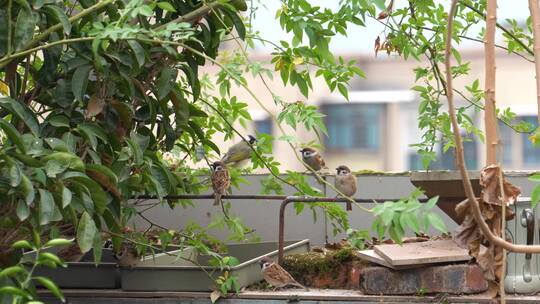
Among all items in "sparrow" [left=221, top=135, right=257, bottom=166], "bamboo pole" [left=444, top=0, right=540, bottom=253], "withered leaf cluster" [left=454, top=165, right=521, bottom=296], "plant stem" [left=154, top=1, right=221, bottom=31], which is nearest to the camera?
"bamboo pole" [left=444, top=0, right=540, bottom=253]

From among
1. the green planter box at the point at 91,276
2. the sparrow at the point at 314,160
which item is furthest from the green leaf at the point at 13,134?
the sparrow at the point at 314,160

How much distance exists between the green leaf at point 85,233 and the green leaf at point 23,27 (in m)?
0.72

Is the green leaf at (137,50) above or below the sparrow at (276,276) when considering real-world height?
above

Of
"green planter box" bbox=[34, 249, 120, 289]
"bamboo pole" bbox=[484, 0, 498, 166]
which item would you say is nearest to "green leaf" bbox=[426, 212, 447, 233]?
"bamboo pole" bbox=[484, 0, 498, 166]

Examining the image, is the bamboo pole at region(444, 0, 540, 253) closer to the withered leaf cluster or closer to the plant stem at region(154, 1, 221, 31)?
the withered leaf cluster

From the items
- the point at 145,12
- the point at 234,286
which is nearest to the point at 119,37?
the point at 145,12

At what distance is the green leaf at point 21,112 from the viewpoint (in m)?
3.43

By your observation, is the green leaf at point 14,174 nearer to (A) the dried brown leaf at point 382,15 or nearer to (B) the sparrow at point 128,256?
(B) the sparrow at point 128,256

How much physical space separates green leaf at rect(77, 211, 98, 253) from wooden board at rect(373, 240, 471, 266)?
1447 millimetres

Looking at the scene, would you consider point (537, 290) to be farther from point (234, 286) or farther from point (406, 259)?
point (234, 286)

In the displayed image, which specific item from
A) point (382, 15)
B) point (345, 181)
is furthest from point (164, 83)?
point (345, 181)

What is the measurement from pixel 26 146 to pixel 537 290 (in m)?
2.34

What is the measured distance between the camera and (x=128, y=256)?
178 inches

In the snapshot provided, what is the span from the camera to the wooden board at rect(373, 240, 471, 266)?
4027mm
